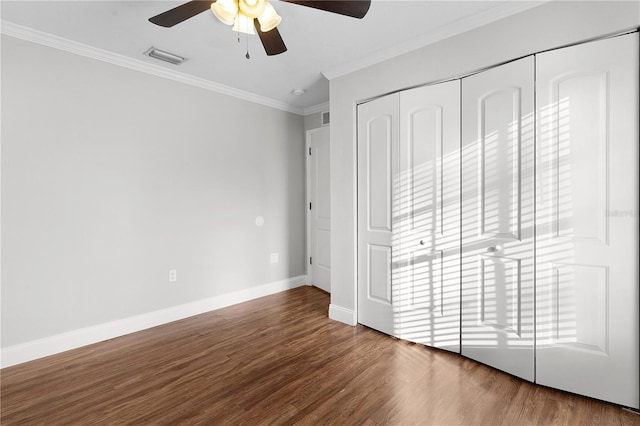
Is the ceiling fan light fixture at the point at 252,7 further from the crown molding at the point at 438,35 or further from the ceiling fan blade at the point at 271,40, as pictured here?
the crown molding at the point at 438,35

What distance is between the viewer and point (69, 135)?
8.79 feet

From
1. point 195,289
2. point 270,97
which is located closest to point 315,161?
point 270,97

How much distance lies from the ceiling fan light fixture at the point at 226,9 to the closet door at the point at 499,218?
1753mm

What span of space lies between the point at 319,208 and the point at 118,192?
2457mm

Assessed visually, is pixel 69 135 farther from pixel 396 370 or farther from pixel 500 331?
pixel 500 331

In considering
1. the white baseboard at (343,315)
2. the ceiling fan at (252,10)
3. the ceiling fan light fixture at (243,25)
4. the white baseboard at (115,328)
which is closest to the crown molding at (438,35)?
the ceiling fan at (252,10)

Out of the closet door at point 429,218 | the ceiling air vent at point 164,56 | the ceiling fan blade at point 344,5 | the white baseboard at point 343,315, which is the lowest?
the white baseboard at point 343,315

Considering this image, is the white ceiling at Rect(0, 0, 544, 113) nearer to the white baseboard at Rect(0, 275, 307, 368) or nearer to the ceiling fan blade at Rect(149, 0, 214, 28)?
the ceiling fan blade at Rect(149, 0, 214, 28)

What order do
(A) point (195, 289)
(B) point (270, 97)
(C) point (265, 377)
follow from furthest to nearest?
(B) point (270, 97) → (A) point (195, 289) → (C) point (265, 377)

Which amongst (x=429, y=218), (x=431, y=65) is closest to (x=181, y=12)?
(x=431, y=65)

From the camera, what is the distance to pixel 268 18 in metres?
1.83

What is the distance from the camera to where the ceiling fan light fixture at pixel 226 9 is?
170 centimetres

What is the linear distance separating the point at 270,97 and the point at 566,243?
3.49 metres

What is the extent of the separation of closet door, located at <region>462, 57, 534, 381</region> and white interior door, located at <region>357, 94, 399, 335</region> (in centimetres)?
64
